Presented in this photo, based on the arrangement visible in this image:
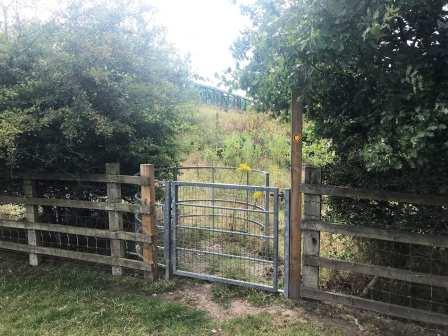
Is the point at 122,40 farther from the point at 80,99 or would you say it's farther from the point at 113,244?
the point at 113,244

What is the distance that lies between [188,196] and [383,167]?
21.9 feet

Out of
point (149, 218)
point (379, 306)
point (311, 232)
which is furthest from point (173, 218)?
point (379, 306)

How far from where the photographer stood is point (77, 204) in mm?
5625

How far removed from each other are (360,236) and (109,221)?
310cm

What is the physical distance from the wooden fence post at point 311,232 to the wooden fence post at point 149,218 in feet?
6.12

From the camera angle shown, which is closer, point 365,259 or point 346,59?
point 346,59

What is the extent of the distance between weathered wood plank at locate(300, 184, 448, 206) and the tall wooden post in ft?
0.40

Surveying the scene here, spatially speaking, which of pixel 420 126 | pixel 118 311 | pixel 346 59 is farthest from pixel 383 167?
pixel 118 311

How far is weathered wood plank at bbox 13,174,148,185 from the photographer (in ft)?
17.2

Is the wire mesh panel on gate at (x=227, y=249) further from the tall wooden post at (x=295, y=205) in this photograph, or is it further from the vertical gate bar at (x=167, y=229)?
the tall wooden post at (x=295, y=205)

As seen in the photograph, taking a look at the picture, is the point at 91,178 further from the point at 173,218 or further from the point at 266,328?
the point at 266,328

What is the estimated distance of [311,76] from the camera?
3.68m

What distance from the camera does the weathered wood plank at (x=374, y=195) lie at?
3.77 meters

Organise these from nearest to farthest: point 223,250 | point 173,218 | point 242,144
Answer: point 173,218
point 223,250
point 242,144
